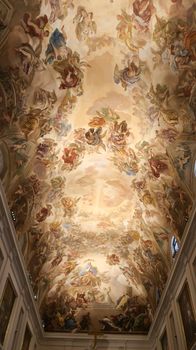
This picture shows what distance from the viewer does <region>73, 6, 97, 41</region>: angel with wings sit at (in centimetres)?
1073

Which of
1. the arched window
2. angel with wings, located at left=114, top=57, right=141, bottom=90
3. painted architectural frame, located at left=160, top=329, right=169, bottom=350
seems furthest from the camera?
painted architectural frame, located at left=160, top=329, right=169, bottom=350

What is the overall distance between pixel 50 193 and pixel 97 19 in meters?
7.22

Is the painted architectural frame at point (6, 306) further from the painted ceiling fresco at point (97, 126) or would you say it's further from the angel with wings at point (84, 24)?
the angel with wings at point (84, 24)

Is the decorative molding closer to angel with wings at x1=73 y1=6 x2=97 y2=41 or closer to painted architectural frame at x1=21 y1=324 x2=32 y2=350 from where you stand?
painted architectural frame at x1=21 y1=324 x2=32 y2=350

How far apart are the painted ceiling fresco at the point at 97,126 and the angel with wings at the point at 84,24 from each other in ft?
0.11

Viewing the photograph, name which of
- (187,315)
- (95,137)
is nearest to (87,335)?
(187,315)

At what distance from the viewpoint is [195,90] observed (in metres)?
10.9

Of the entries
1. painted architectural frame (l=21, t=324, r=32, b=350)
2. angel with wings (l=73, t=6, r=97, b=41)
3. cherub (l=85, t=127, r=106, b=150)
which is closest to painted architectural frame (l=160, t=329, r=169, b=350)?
painted architectural frame (l=21, t=324, r=32, b=350)

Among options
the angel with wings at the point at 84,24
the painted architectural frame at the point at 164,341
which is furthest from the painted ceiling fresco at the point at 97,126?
the painted architectural frame at the point at 164,341

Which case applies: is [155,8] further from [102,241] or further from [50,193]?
[102,241]

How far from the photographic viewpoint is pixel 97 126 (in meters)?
13.4

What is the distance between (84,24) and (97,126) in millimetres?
3749

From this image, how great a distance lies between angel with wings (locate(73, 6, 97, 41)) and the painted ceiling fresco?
3 cm

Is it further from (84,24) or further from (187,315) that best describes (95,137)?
(187,315)
